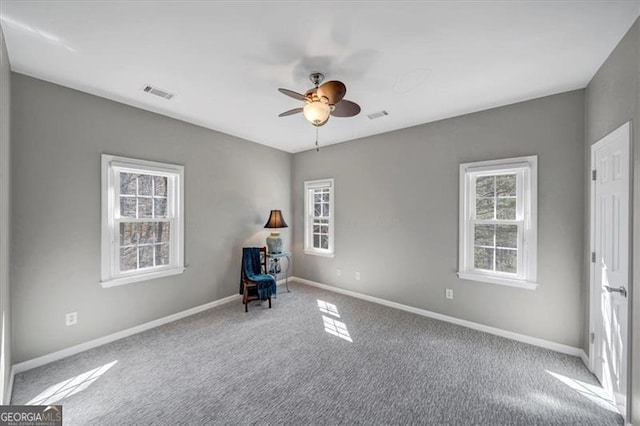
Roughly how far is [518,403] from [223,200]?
4.06m

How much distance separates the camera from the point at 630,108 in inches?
70.1

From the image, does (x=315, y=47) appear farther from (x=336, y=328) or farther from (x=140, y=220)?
(x=336, y=328)

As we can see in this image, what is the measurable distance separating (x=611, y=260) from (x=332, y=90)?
2585 mm

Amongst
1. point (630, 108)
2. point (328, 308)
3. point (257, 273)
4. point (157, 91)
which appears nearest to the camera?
point (630, 108)

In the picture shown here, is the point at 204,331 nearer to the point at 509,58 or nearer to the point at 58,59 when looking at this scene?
the point at 58,59

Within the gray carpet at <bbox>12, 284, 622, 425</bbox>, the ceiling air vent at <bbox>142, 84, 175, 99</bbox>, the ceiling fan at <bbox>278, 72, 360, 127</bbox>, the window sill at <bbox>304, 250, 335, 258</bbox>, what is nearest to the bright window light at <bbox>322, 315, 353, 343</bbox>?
the gray carpet at <bbox>12, 284, 622, 425</bbox>

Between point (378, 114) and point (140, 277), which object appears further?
point (378, 114)

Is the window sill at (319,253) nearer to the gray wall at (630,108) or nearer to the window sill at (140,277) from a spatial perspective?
the window sill at (140,277)

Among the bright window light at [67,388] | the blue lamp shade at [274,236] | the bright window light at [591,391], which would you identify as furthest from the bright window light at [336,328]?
the bright window light at [67,388]

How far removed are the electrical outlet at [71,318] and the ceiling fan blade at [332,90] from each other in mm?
3262

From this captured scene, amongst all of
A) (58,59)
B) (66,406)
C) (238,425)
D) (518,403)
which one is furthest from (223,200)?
(518,403)

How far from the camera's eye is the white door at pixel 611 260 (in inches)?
72.1

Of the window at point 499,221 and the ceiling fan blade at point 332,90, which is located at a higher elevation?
the ceiling fan blade at point 332,90

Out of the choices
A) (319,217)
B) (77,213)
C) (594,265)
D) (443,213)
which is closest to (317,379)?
(443,213)
